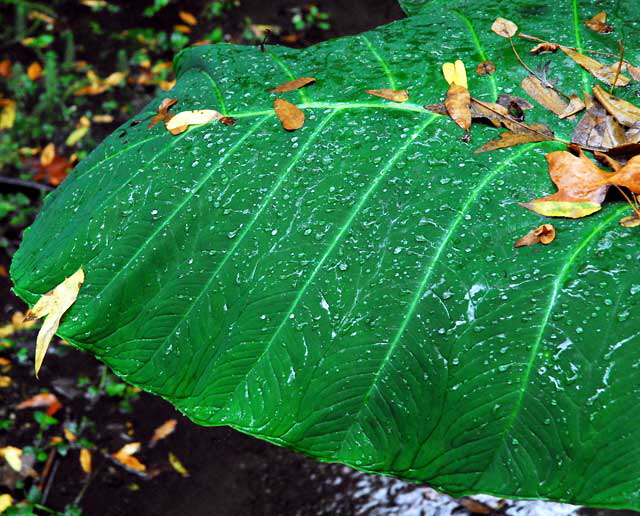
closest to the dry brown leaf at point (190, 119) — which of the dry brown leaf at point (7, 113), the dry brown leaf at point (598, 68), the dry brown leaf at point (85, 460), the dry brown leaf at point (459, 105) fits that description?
the dry brown leaf at point (459, 105)

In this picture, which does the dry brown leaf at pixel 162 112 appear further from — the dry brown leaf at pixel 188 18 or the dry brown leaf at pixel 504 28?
the dry brown leaf at pixel 188 18

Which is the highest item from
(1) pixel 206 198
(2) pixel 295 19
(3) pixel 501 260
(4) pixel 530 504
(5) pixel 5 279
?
(1) pixel 206 198

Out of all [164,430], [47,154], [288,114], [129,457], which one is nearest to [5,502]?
[129,457]

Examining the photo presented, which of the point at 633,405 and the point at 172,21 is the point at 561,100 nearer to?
the point at 633,405

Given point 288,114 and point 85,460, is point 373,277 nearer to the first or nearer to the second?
point 288,114

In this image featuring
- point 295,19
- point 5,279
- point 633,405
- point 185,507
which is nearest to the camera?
point 633,405

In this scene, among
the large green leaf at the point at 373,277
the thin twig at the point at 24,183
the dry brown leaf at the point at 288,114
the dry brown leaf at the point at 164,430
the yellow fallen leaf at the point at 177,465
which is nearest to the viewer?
the large green leaf at the point at 373,277

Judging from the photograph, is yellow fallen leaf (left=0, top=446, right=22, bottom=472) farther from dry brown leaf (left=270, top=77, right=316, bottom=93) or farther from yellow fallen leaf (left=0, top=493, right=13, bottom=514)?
dry brown leaf (left=270, top=77, right=316, bottom=93)

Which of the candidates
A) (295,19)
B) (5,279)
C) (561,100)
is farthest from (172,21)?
(561,100)
